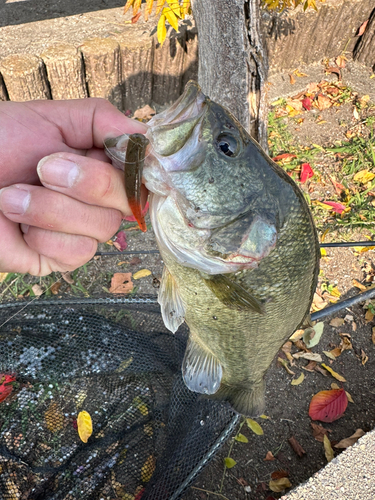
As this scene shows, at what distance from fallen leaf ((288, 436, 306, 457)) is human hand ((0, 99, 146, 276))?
7.01ft

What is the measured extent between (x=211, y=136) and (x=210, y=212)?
0.85 ft

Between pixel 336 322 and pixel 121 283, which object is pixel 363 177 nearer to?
pixel 336 322

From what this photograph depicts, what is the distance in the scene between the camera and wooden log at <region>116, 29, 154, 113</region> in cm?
428

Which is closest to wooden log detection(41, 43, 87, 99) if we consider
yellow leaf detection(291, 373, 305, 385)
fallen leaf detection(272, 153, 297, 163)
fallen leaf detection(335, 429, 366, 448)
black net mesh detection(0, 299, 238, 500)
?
fallen leaf detection(272, 153, 297, 163)

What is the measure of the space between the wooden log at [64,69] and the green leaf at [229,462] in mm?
3626

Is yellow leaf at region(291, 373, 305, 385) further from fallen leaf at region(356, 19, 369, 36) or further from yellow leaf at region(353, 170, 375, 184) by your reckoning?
fallen leaf at region(356, 19, 369, 36)

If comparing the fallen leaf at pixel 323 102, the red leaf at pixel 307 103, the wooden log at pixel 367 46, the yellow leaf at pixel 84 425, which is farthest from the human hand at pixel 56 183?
the wooden log at pixel 367 46

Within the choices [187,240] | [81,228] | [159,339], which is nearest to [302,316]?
[187,240]

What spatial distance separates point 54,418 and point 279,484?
151 centimetres

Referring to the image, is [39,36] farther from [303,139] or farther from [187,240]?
[187,240]

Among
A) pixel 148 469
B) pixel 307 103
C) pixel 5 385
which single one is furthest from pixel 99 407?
pixel 307 103

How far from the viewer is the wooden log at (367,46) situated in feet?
17.7

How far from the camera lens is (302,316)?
1.80m

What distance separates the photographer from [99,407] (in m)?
2.55
